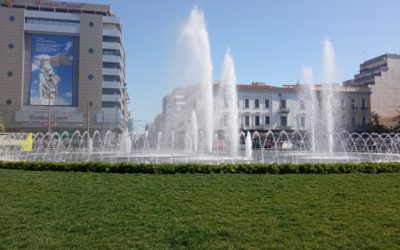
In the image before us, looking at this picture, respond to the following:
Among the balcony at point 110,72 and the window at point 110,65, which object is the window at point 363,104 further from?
the window at point 110,65

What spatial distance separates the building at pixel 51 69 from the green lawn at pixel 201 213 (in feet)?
196

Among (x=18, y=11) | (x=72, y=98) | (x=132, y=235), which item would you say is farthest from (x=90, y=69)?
(x=132, y=235)

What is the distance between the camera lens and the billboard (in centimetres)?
6700

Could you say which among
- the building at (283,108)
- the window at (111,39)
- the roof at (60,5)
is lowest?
the building at (283,108)

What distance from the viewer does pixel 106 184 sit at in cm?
1059

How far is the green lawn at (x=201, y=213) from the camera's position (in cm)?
630

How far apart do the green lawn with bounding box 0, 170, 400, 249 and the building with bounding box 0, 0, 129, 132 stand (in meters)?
59.6

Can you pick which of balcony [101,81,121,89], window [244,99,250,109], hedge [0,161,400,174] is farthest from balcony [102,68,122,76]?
hedge [0,161,400,174]

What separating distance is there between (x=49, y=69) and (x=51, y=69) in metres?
0.32

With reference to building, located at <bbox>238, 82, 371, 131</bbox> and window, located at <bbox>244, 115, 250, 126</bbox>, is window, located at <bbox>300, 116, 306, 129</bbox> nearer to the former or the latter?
building, located at <bbox>238, 82, 371, 131</bbox>

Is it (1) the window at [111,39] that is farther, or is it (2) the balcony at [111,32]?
(1) the window at [111,39]

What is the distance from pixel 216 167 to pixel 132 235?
640cm

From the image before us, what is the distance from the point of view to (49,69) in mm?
67000

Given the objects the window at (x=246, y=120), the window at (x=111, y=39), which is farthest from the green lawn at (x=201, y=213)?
the window at (x=111, y=39)
